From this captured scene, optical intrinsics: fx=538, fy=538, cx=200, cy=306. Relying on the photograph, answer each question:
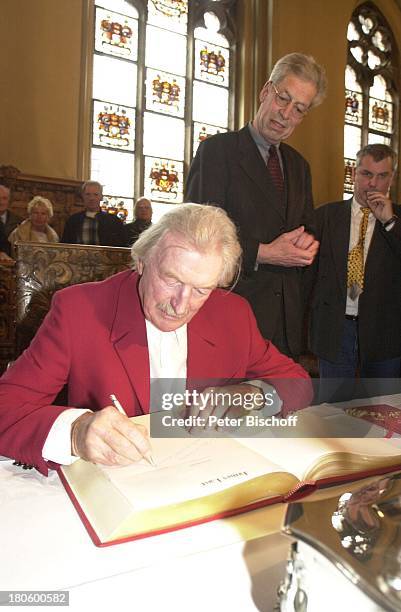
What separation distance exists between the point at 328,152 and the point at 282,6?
2623mm

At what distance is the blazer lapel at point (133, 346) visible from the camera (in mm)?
1560

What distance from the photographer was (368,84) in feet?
36.1

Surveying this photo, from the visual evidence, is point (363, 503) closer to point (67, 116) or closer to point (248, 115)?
point (67, 116)

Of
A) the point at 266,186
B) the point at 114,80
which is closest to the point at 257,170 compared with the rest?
the point at 266,186

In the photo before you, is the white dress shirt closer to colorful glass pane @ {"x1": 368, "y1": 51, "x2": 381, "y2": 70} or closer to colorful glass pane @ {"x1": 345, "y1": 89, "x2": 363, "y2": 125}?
colorful glass pane @ {"x1": 345, "y1": 89, "x2": 363, "y2": 125}

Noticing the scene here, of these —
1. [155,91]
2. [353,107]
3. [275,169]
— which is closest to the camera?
[275,169]

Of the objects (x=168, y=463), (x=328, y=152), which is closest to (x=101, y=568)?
(x=168, y=463)

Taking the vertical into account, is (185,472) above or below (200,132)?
below

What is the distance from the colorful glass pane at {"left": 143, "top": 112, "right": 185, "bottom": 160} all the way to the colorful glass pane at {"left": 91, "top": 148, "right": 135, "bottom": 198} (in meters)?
0.43

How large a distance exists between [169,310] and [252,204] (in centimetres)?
96

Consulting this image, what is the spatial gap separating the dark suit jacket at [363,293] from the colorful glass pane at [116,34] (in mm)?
6619

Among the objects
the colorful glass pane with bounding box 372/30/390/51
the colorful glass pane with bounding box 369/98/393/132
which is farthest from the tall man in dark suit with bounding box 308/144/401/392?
the colorful glass pane with bounding box 372/30/390/51

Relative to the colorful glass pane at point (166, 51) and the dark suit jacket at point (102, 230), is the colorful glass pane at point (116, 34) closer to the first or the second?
the colorful glass pane at point (166, 51)

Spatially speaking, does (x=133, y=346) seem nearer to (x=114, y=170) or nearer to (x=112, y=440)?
(x=112, y=440)
